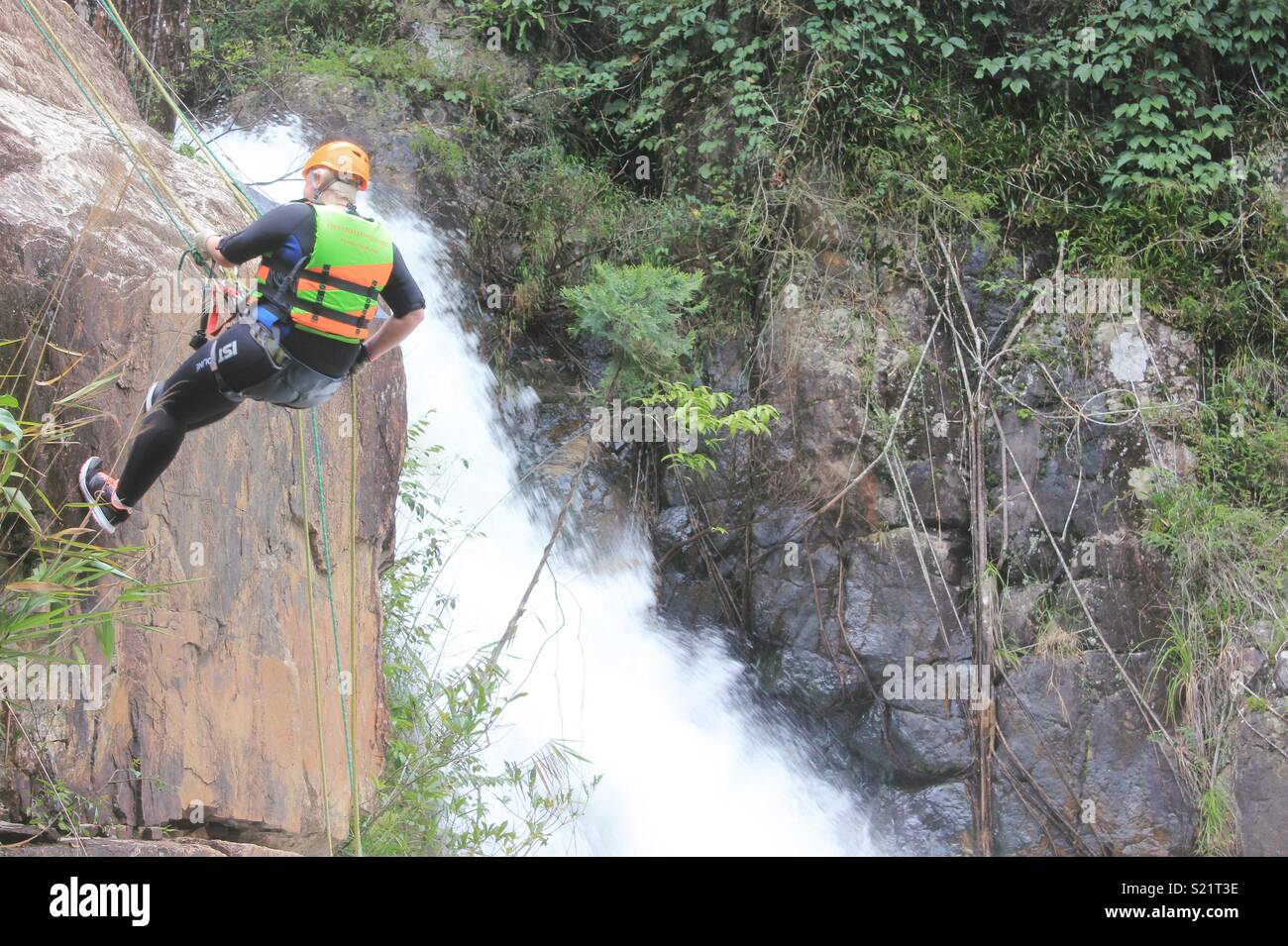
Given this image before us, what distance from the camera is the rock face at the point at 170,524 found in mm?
4156

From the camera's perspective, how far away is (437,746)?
19.2 ft

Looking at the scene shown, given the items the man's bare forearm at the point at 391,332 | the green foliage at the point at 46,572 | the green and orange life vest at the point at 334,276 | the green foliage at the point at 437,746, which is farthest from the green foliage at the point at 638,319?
the green foliage at the point at 46,572

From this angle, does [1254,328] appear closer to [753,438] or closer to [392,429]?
[753,438]

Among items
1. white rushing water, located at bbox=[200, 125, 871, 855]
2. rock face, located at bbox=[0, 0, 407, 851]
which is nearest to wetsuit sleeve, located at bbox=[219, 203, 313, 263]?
rock face, located at bbox=[0, 0, 407, 851]

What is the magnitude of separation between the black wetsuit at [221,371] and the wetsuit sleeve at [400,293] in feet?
1.04

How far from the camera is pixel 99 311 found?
169 inches

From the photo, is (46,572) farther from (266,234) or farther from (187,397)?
(266,234)

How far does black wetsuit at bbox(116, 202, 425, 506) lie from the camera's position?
153 inches

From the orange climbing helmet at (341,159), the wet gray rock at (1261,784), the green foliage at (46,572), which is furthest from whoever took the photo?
the wet gray rock at (1261,784)

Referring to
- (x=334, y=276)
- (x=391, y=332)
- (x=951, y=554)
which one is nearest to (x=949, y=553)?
(x=951, y=554)

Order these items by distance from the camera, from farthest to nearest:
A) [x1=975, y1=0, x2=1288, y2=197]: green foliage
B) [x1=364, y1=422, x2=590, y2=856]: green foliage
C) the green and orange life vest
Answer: [x1=975, y1=0, x2=1288, y2=197]: green foliage → [x1=364, y1=422, x2=590, y2=856]: green foliage → the green and orange life vest

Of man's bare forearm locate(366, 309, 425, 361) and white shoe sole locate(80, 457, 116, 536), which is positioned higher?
man's bare forearm locate(366, 309, 425, 361)

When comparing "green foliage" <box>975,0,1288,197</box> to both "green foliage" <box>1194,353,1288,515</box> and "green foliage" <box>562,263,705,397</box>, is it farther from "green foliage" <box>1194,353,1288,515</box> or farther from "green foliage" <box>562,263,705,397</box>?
"green foliage" <box>562,263,705,397</box>

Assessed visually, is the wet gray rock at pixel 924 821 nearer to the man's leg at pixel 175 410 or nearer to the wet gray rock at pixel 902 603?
the wet gray rock at pixel 902 603
